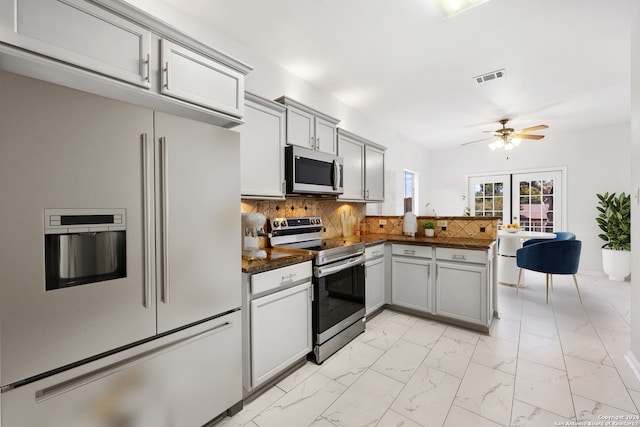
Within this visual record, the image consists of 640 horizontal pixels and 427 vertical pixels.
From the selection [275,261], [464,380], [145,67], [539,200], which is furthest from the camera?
[539,200]

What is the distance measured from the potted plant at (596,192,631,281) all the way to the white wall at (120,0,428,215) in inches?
123

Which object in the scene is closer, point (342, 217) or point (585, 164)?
point (342, 217)

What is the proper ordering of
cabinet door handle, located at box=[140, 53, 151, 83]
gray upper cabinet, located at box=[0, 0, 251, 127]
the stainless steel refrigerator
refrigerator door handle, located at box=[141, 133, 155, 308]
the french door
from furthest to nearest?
1. the french door
2. cabinet door handle, located at box=[140, 53, 151, 83]
3. refrigerator door handle, located at box=[141, 133, 155, 308]
4. gray upper cabinet, located at box=[0, 0, 251, 127]
5. the stainless steel refrigerator

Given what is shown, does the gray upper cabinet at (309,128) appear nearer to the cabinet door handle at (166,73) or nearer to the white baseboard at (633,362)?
the cabinet door handle at (166,73)

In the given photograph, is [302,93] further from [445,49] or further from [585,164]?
[585,164]

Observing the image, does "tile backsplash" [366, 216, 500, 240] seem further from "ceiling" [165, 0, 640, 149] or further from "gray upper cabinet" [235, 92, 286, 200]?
"gray upper cabinet" [235, 92, 286, 200]

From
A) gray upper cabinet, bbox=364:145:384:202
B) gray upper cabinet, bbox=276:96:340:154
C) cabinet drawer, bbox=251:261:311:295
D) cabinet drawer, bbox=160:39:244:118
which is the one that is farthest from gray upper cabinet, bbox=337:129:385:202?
cabinet drawer, bbox=160:39:244:118

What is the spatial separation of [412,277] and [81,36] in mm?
3244

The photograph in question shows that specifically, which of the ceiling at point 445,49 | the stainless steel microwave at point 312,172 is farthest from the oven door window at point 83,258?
the ceiling at point 445,49

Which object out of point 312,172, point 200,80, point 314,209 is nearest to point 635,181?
point 312,172

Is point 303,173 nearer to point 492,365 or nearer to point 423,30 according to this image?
point 423,30

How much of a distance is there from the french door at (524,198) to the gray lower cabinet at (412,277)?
13.0ft

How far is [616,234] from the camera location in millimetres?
4613

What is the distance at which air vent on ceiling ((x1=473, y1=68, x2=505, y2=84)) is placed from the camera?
3.07 meters
